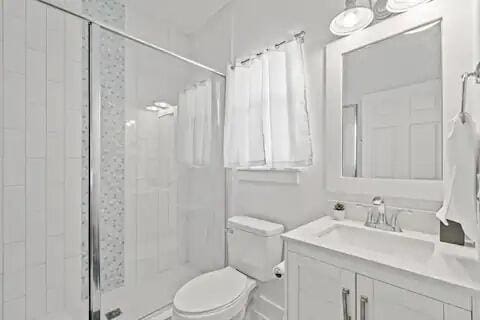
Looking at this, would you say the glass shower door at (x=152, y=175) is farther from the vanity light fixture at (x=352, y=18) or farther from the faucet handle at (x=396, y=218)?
the faucet handle at (x=396, y=218)

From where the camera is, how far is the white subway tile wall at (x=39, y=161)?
A: 5.01ft

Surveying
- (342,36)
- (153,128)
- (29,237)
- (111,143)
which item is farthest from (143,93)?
(342,36)

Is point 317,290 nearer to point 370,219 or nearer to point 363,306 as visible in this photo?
point 363,306

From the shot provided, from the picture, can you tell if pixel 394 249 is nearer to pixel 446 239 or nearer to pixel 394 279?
pixel 446 239

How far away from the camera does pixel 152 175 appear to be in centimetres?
187

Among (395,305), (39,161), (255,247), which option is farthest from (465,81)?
(39,161)

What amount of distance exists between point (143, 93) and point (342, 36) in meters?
1.41

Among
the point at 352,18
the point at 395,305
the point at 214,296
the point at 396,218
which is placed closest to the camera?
the point at 395,305

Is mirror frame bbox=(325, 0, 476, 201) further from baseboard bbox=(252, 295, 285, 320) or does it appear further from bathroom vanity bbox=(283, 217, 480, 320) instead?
baseboard bbox=(252, 295, 285, 320)

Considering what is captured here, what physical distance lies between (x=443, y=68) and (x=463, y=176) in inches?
20.1

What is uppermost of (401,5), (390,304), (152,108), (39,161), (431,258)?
(401,5)

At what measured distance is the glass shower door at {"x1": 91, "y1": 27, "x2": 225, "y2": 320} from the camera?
5.82 feet

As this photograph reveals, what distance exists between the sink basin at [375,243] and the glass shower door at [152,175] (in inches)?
45.6

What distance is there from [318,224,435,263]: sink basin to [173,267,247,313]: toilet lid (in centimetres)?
68
